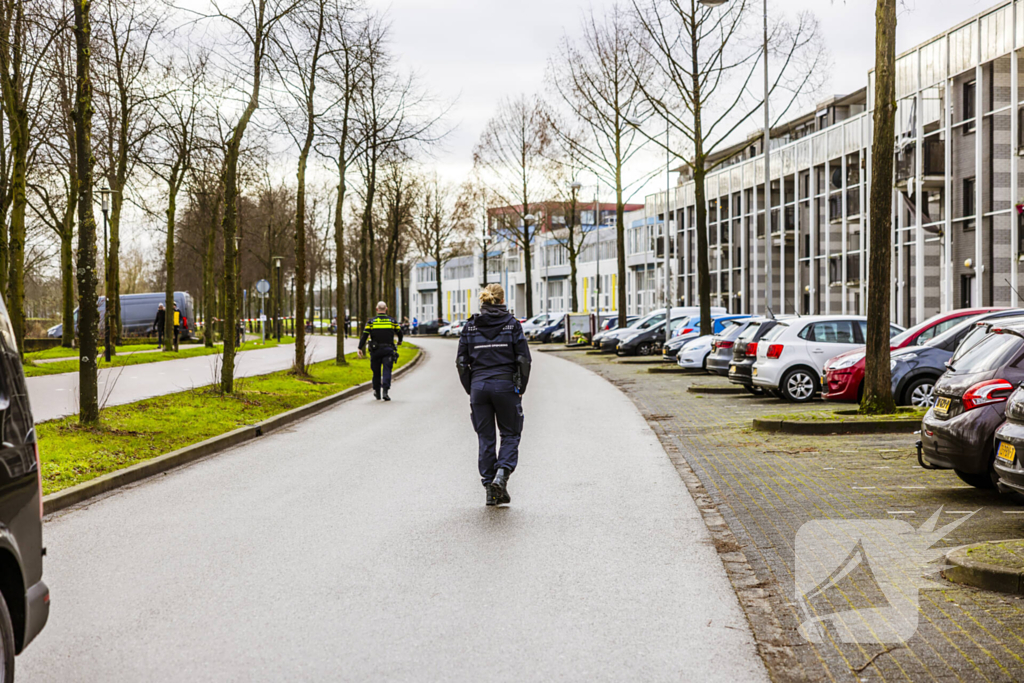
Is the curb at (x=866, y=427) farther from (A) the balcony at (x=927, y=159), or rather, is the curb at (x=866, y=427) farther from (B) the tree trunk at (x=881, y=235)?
(A) the balcony at (x=927, y=159)

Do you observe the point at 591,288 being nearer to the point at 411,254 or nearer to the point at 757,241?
the point at 411,254

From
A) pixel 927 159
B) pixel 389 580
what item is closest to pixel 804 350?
pixel 389 580

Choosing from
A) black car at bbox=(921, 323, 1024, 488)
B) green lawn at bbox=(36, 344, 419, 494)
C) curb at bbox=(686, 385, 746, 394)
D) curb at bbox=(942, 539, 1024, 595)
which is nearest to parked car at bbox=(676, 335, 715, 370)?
curb at bbox=(686, 385, 746, 394)

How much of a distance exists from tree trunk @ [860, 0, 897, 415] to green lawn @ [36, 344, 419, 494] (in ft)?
28.2

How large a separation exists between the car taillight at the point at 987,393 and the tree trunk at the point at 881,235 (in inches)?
235

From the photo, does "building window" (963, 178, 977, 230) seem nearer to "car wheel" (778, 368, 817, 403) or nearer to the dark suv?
"car wheel" (778, 368, 817, 403)

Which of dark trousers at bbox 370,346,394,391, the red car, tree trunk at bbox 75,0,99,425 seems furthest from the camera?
dark trousers at bbox 370,346,394,391

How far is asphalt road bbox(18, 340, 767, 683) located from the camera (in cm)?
470

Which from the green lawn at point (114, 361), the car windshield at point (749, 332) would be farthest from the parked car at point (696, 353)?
the green lawn at point (114, 361)

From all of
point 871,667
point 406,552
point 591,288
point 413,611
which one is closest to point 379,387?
point 406,552

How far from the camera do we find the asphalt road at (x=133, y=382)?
1680 cm

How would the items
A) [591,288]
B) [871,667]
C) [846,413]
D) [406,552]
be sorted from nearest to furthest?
[871,667] → [406,552] → [846,413] → [591,288]

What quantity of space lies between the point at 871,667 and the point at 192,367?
28.4 meters

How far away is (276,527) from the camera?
7.95 meters
